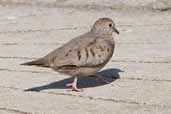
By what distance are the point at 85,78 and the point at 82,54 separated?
0.90 m

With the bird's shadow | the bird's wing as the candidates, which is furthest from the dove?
the bird's shadow

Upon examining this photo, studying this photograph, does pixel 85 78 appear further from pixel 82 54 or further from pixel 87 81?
pixel 82 54

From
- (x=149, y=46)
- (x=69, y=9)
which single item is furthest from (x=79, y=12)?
(x=149, y=46)

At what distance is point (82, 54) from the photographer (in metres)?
6.68

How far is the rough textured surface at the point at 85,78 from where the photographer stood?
6.24m

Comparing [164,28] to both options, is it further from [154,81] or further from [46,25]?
[154,81]

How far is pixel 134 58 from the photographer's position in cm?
822

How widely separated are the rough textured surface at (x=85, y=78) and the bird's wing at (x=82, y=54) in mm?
331

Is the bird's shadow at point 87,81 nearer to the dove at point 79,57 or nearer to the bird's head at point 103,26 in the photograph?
the dove at point 79,57

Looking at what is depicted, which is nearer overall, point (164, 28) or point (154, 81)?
point (154, 81)

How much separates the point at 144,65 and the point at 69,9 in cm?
476

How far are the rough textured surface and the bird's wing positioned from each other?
33cm

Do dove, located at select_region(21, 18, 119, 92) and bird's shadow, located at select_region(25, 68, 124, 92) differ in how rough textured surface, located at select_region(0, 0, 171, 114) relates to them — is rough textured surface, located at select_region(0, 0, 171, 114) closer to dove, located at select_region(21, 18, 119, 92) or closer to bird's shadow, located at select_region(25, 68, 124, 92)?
bird's shadow, located at select_region(25, 68, 124, 92)

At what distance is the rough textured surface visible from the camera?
20.5 ft
